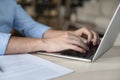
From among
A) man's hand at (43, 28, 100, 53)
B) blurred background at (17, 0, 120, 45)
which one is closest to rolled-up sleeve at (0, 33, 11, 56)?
man's hand at (43, 28, 100, 53)

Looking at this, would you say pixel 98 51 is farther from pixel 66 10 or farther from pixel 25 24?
pixel 66 10

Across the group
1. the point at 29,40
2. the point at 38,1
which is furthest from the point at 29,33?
the point at 38,1

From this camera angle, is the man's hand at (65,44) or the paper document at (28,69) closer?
the paper document at (28,69)

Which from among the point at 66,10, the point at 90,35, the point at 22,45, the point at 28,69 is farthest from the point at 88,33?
the point at 66,10

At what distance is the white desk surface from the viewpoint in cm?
68

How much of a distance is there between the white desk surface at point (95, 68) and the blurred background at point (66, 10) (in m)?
3.80

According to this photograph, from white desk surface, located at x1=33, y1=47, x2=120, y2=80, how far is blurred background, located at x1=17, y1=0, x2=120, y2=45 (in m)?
3.80

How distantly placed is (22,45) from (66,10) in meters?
4.28

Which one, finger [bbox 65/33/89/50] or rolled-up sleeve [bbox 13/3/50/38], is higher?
finger [bbox 65/33/89/50]

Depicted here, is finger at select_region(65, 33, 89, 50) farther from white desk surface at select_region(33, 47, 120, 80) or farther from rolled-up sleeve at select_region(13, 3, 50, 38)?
rolled-up sleeve at select_region(13, 3, 50, 38)

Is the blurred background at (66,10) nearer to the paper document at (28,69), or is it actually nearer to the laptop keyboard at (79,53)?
the laptop keyboard at (79,53)

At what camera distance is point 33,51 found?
3.06 feet

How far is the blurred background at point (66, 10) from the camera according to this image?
4801 millimetres

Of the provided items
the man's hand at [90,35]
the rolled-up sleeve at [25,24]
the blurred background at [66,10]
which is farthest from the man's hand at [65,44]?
the blurred background at [66,10]
